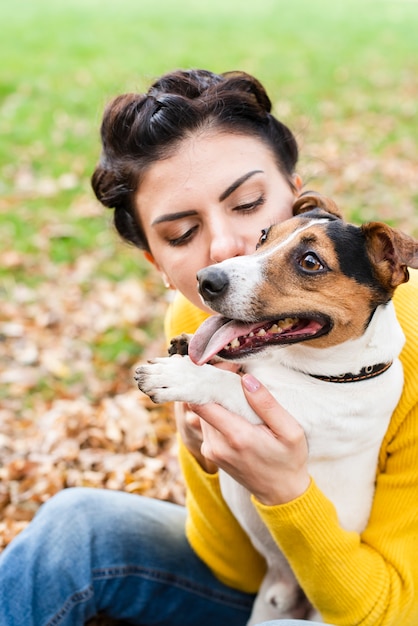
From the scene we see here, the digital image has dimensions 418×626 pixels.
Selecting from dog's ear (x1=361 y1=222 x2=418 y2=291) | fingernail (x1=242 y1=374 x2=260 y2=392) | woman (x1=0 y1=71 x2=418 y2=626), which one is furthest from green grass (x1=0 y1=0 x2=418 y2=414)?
fingernail (x1=242 y1=374 x2=260 y2=392)

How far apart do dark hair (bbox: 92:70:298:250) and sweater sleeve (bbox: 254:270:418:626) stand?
859mm

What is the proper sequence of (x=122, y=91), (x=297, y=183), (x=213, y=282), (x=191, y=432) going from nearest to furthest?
(x=213, y=282) < (x=191, y=432) < (x=297, y=183) < (x=122, y=91)

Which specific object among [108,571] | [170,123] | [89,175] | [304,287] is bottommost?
[108,571]

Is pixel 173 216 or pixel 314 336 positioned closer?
pixel 314 336

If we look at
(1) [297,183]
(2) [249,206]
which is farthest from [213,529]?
(1) [297,183]

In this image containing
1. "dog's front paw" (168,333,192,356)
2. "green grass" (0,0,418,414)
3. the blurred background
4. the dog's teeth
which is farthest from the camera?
"green grass" (0,0,418,414)

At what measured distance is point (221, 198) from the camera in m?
2.28

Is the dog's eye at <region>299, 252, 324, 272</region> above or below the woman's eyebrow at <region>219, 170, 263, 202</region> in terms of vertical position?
below

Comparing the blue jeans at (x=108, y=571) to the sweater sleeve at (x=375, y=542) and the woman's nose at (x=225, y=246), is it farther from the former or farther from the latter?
the woman's nose at (x=225, y=246)

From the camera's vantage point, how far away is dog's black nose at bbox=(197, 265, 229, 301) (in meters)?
1.90

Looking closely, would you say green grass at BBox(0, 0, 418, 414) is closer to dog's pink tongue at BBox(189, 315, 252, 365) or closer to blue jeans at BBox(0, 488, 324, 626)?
dog's pink tongue at BBox(189, 315, 252, 365)

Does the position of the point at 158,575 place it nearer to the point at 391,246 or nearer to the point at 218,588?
the point at 218,588

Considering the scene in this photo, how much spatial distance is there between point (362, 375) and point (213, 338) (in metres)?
0.49

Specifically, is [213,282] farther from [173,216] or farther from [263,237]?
[173,216]
